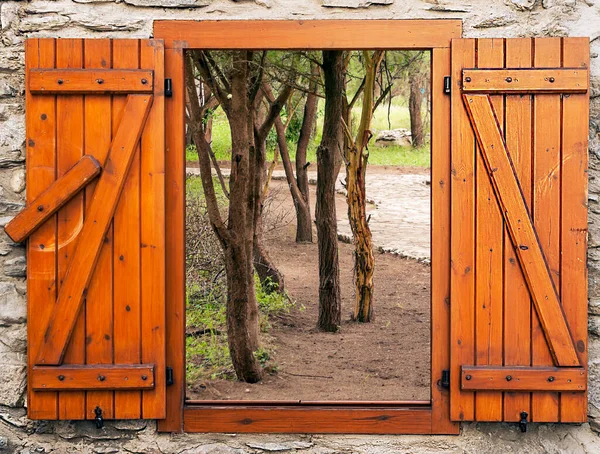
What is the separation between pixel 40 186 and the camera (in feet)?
11.3

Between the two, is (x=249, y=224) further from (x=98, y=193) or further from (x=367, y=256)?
(x=98, y=193)

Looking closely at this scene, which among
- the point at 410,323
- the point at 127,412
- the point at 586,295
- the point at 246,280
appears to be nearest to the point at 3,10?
the point at 127,412

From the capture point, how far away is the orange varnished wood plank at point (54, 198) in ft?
11.2

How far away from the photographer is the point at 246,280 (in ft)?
20.1

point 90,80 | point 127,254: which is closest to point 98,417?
point 127,254

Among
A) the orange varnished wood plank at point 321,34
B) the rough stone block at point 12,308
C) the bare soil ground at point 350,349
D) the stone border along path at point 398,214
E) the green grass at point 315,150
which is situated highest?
the orange varnished wood plank at point 321,34

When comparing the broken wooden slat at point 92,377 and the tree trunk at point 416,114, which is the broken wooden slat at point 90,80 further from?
the tree trunk at point 416,114

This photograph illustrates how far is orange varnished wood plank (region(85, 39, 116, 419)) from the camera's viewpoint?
344 cm

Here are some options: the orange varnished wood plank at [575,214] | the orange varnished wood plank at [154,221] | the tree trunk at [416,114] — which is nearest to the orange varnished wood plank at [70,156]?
the orange varnished wood plank at [154,221]

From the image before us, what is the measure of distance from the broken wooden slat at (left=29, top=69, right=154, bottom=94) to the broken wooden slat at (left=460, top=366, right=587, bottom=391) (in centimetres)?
168

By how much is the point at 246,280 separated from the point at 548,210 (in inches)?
119

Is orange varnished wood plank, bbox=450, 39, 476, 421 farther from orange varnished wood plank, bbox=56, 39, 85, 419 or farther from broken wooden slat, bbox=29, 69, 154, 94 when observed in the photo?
orange varnished wood plank, bbox=56, 39, 85, 419

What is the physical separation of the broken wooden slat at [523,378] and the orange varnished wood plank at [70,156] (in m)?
1.53

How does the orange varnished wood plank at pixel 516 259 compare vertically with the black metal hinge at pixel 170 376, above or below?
above
